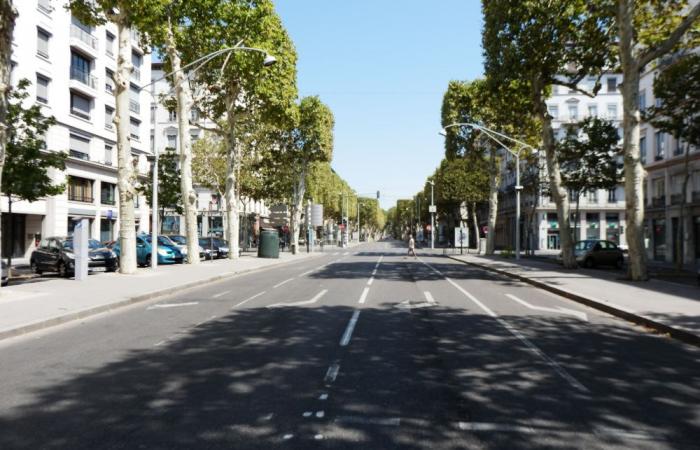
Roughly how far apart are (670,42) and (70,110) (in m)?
32.9

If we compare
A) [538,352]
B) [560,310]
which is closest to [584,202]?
[560,310]

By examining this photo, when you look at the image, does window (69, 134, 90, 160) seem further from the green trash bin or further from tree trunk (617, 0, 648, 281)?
tree trunk (617, 0, 648, 281)

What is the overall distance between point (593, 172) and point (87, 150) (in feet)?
104

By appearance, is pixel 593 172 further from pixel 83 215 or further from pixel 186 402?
pixel 83 215

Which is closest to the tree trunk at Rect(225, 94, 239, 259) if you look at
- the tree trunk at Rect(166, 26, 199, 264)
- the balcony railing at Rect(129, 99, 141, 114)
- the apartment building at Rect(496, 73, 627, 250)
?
the tree trunk at Rect(166, 26, 199, 264)

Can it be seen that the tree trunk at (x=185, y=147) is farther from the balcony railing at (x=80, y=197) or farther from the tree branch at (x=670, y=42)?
the tree branch at (x=670, y=42)

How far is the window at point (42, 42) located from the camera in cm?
3050

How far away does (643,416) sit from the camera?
4199 millimetres

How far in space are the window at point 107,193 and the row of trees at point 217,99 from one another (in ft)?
20.3

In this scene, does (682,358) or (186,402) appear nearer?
(186,402)

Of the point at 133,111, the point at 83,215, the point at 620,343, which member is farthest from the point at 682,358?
the point at 133,111

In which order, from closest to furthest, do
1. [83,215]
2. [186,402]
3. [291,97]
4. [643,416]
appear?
[643,416], [186,402], [291,97], [83,215]

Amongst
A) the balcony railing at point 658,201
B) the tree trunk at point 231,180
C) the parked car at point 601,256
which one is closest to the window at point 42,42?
the tree trunk at point 231,180

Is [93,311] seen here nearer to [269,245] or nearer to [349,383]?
[349,383]
